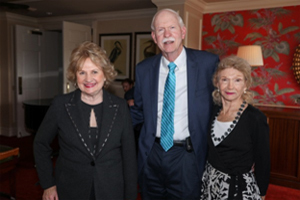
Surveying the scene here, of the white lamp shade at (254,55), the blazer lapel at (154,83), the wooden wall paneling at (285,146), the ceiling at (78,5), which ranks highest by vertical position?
the ceiling at (78,5)

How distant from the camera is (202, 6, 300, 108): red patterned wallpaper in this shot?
426 centimetres

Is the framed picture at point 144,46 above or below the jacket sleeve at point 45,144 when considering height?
above

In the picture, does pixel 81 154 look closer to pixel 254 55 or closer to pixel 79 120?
pixel 79 120

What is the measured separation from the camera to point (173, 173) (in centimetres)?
173

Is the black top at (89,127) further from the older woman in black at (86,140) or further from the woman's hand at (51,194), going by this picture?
the woman's hand at (51,194)

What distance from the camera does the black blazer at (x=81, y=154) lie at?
1458 mm

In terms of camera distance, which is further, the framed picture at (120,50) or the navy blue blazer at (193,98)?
the framed picture at (120,50)

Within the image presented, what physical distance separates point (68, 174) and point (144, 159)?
520 mm

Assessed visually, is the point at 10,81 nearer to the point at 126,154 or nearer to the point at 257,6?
the point at 257,6

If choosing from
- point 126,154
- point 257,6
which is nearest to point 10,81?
point 257,6

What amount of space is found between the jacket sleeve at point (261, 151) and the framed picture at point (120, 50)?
4.51 metres

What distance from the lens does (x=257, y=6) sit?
4.46 metres

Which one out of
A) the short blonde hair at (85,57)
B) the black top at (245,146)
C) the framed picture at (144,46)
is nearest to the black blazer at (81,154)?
the short blonde hair at (85,57)

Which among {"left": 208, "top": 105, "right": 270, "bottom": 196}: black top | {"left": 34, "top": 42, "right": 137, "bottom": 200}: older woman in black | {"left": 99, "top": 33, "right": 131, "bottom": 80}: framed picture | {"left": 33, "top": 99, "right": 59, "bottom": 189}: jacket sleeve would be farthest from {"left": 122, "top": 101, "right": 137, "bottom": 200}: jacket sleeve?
{"left": 99, "top": 33, "right": 131, "bottom": 80}: framed picture
